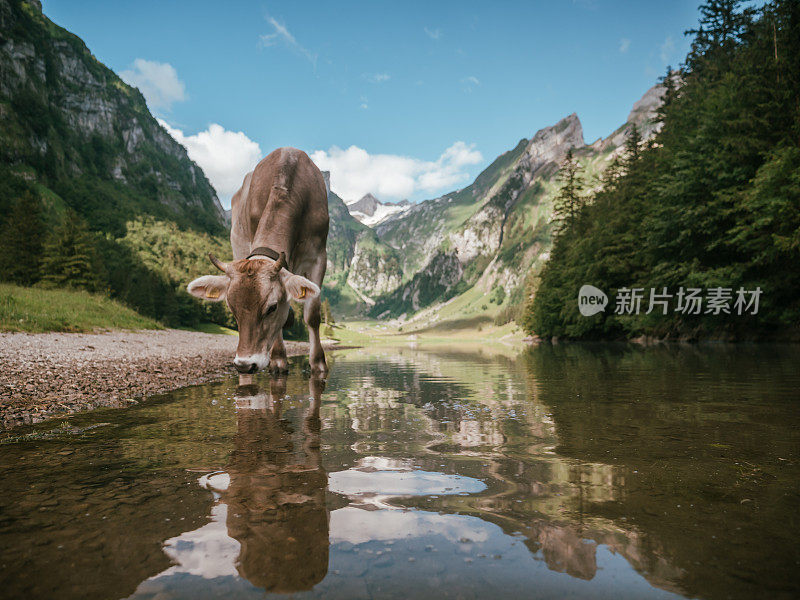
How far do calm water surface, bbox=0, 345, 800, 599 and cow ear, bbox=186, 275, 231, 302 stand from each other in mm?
2448

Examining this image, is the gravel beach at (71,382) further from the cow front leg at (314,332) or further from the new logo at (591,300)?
the new logo at (591,300)

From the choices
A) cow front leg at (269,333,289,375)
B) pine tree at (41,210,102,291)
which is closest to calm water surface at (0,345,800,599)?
cow front leg at (269,333,289,375)

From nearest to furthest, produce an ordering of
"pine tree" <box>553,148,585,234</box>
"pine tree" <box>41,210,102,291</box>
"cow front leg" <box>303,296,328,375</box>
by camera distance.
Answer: "cow front leg" <box>303,296,328,375</box> → "pine tree" <box>41,210,102,291</box> → "pine tree" <box>553,148,585,234</box>

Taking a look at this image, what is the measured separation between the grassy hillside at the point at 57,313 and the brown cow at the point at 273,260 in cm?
1622

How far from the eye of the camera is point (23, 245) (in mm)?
49062

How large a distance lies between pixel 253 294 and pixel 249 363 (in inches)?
40.5

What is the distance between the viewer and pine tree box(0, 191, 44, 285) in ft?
154

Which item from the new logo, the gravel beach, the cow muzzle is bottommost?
the gravel beach

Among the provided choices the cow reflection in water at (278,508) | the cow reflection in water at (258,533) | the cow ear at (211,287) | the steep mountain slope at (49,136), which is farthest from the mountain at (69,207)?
the cow reflection in water at (258,533)

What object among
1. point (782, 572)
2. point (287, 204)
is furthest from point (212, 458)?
point (287, 204)

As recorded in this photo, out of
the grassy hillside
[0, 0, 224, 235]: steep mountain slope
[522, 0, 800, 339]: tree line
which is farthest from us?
[0, 0, 224, 235]: steep mountain slope

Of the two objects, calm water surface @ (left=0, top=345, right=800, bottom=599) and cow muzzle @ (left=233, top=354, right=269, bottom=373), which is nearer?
calm water surface @ (left=0, top=345, right=800, bottom=599)

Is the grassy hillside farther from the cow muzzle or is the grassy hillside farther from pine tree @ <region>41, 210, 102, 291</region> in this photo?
pine tree @ <region>41, 210, 102, 291</region>

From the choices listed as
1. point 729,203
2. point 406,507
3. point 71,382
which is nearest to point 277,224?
point 71,382
